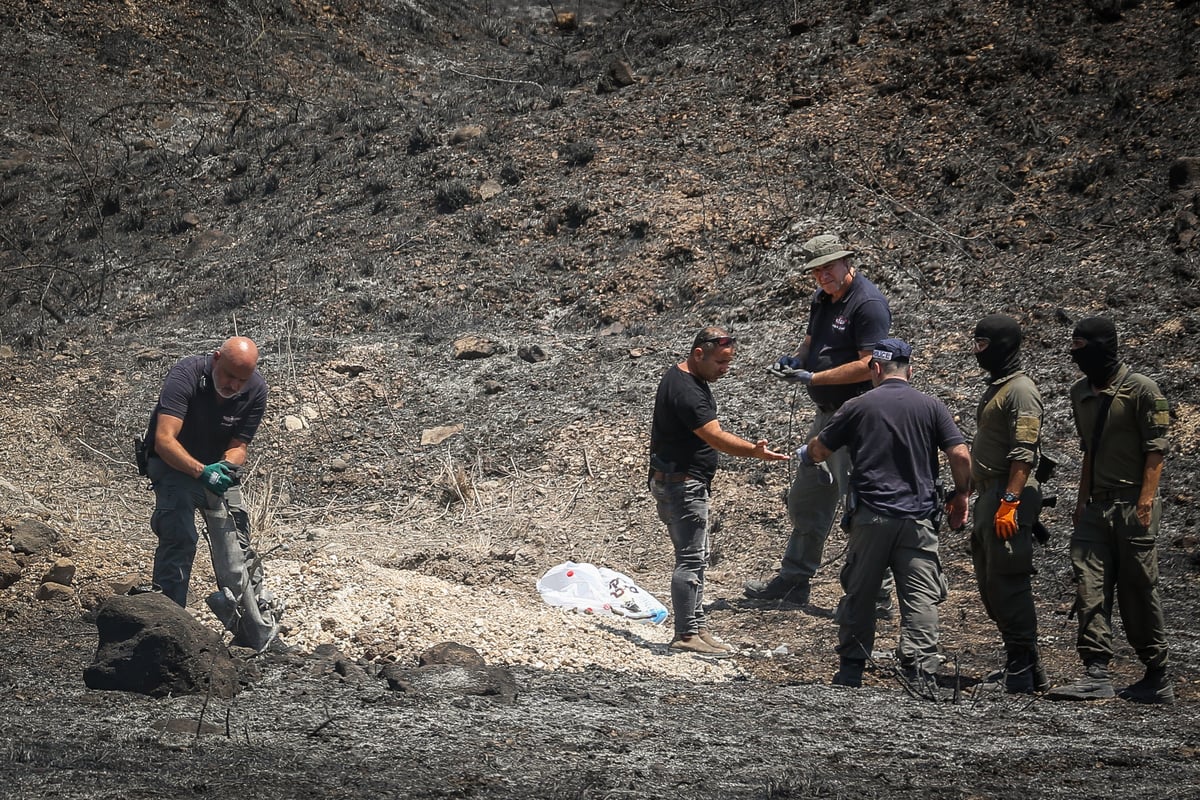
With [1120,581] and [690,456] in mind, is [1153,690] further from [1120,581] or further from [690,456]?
[690,456]

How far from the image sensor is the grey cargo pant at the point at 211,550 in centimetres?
580

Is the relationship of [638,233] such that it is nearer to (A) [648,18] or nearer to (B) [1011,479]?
(A) [648,18]

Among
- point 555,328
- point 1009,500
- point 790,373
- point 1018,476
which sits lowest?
point 1009,500

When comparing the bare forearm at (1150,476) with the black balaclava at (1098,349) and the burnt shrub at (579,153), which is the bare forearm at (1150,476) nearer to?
the black balaclava at (1098,349)

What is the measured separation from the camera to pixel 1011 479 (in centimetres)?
512

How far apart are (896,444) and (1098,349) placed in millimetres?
950

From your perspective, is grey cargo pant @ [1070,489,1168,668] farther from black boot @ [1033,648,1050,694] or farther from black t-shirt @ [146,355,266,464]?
black t-shirt @ [146,355,266,464]

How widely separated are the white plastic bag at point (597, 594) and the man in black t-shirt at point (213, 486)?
5.73ft

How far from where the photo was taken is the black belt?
16.8ft

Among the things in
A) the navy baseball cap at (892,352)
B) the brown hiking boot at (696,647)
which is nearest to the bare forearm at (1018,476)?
the navy baseball cap at (892,352)

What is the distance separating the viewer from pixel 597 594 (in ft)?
22.8

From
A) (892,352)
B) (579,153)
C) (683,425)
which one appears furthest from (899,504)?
(579,153)

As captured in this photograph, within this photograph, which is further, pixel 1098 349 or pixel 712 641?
pixel 712 641

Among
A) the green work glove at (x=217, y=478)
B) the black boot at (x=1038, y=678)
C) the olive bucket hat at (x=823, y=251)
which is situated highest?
the olive bucket hat at (x=823, y=251)
